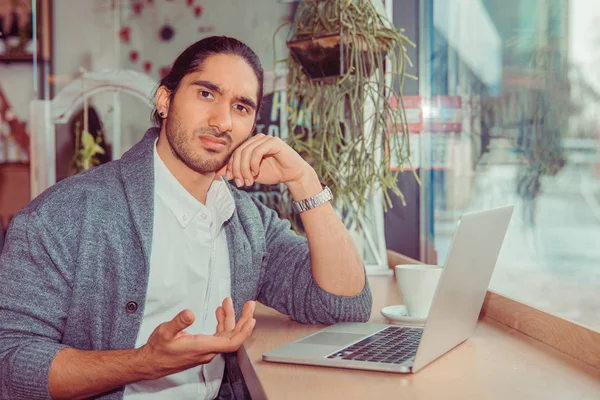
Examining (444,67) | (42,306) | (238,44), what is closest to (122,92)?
(444,67)

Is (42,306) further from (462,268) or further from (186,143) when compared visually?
(462,268)

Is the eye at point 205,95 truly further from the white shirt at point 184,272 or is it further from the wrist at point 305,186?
the wrist at point 305,186

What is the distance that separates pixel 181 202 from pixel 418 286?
1.80ft

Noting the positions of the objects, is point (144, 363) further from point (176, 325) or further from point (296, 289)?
point (296, 289)

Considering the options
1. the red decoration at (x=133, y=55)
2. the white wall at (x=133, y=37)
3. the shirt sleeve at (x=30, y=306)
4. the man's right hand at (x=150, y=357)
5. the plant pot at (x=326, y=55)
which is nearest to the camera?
the man's right hand at (x=150, y=357)

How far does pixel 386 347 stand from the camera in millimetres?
1096

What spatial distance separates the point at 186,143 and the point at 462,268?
75cm

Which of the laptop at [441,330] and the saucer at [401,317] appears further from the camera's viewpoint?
the saucer at [401,317]

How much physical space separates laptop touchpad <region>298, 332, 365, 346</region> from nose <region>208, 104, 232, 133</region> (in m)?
0.54

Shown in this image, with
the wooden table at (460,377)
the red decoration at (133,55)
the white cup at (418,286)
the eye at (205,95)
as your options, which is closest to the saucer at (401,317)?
the white cup at (418,286)

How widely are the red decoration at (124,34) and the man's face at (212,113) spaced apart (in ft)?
7.74

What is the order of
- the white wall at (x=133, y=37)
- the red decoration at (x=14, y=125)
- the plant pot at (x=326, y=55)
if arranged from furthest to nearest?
the red decoration at (x=14, y=125) < the white wall at (x=133, y=37) < the plant pot at (x=326, y=55)

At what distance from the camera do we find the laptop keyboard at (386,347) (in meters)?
1.02

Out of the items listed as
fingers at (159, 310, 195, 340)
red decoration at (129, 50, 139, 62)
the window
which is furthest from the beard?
red decoration at (129, 50, 139, 62)
